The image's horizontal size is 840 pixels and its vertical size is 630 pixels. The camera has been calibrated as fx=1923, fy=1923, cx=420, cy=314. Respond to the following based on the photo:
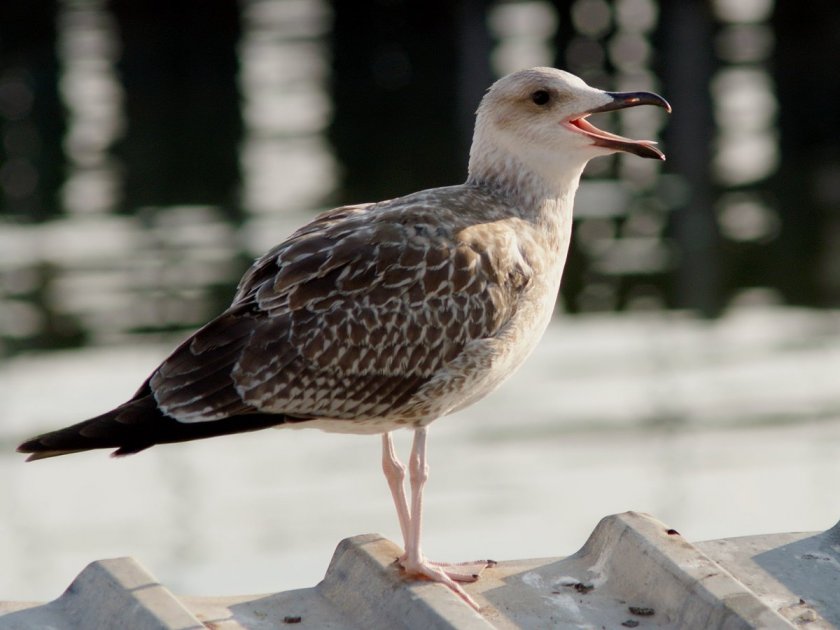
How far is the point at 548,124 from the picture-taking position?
7254 mm

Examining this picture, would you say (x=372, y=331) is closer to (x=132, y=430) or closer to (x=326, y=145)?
(x=132, y=430)

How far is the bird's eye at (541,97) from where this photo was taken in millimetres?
7289

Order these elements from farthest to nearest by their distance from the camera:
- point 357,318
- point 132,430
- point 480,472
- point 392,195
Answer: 1. point 392,195
2. point 480,472
3. point 357,318
4. point 132,430

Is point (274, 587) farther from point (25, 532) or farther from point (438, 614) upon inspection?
point (438, 614)

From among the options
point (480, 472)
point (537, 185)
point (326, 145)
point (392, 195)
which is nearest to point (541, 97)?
point (537, 185)

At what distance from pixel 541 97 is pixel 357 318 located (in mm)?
1204

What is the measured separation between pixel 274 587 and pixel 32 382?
19.1ft

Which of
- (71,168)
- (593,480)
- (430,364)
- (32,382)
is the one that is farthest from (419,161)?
(430,364)

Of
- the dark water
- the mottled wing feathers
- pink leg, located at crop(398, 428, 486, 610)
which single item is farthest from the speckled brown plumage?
the dark water

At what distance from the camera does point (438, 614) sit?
17.8 feet

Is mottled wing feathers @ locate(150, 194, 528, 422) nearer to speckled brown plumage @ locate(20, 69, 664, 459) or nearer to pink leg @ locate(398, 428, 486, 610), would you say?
speckled brown plumage @ locate(20, 69, 664, 459)

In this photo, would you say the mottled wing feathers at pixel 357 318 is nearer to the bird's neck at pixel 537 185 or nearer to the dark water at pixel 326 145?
the bird's neck at pixel 537 185

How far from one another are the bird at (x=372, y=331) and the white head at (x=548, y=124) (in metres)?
0.19


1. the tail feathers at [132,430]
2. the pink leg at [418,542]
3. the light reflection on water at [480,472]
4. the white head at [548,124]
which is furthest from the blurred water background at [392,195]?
the tail feathers at [132,430]
